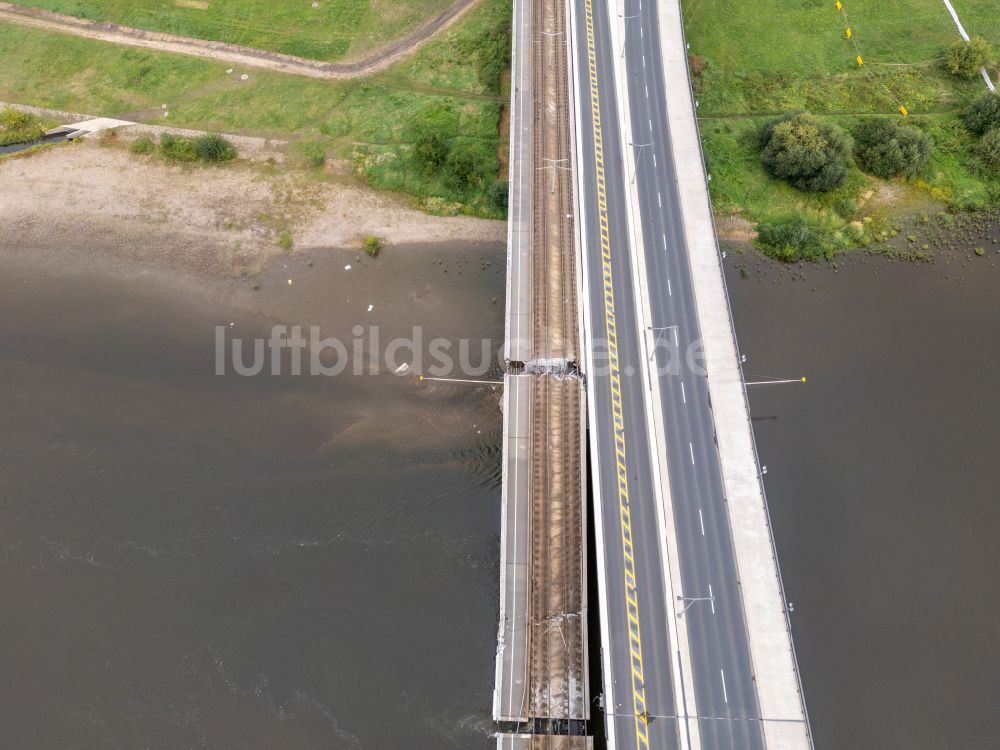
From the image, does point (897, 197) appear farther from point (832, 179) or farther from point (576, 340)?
point (576, 340)

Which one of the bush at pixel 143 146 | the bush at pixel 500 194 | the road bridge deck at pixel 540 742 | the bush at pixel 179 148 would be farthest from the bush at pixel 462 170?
the road bridge deck at pixel 540 742

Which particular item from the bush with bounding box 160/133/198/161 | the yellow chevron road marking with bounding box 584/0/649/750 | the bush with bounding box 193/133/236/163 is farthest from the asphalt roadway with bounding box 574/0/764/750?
the bush with bounding box 160/133/198/161

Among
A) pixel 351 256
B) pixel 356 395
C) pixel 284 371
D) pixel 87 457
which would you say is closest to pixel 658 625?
pixel 356 395

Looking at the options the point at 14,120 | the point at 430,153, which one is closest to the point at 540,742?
the point at 430,153

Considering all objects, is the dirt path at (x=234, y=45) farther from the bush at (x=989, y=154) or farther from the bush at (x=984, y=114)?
the bush at (x=989, y=154)

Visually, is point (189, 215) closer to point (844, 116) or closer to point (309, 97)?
point (309, 97)

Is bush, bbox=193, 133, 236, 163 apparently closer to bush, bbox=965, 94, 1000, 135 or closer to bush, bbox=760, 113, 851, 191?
bush, bbox=760, 113, 851, 191

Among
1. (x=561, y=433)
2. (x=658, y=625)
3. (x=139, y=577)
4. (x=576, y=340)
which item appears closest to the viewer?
(x=658, y=625)
